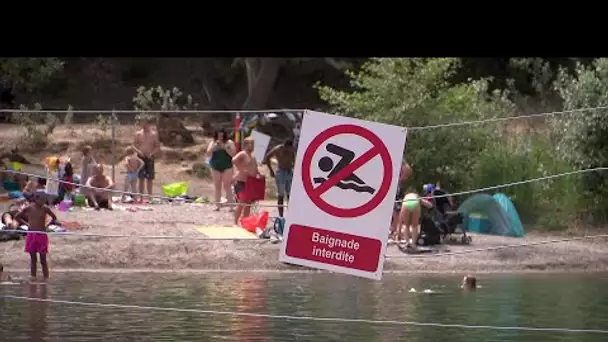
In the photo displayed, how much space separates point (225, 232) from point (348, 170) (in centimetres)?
1221

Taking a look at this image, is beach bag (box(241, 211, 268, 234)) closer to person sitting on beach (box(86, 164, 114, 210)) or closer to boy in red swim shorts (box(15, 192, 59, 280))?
person sitting on beach (box(86, 164, 114, 210))

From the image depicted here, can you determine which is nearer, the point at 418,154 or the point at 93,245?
the point at 93,245

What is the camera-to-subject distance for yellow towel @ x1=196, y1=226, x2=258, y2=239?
25.6 meters

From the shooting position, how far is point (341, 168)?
1384 centimetres

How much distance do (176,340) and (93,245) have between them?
886cm

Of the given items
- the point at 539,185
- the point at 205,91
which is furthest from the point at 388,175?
the point at 205,91

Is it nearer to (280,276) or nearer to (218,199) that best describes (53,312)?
(280,276)

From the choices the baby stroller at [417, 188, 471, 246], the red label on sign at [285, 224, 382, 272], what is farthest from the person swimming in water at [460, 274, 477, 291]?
the red label on sign at [285, 224, 382, 272]

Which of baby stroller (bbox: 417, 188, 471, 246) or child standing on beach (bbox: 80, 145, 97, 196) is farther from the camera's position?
child standing on beach (bbox: 80, 145, 97, 196)

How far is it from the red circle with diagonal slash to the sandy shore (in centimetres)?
1103

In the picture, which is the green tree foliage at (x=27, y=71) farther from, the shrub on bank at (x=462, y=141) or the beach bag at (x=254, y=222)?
the beach bag at (x=254, y=222)

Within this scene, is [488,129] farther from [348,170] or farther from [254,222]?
[348,170]

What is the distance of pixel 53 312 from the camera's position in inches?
773
